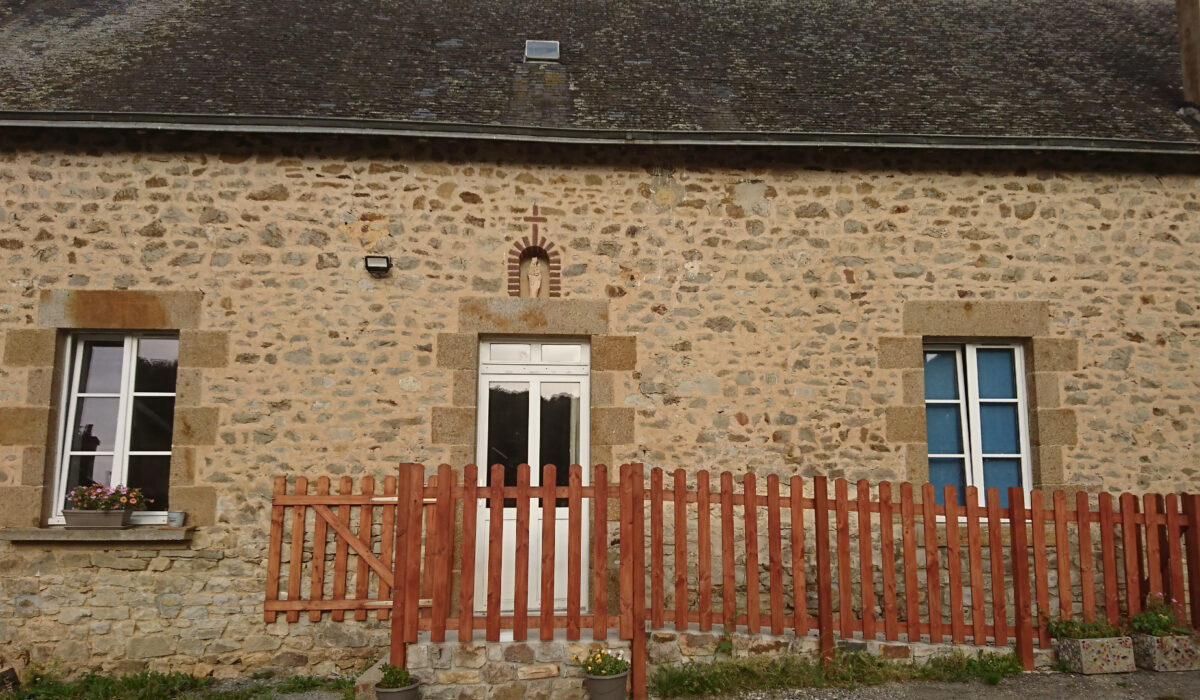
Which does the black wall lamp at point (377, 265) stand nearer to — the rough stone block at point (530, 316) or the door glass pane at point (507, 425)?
the rough stone block at point (530, 316)

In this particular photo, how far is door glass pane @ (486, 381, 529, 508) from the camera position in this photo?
6094 mm

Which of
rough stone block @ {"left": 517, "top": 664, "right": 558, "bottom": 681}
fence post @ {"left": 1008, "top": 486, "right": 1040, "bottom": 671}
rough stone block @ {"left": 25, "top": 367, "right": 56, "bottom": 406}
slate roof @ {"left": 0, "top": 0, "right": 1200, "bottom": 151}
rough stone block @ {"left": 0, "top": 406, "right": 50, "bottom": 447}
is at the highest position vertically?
slate roof @ {"left": 0, "top": 0, "right": 1200, "bottom": 151}

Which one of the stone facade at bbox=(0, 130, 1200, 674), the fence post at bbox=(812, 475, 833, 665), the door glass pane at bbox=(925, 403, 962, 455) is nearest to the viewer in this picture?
the fence post at bbox=(812, 475, 833, 665)

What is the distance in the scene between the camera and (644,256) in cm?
620

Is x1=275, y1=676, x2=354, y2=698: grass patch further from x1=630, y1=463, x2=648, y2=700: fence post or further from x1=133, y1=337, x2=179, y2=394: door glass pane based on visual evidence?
x1=133, y1=337, x2=179, y2=394: door glass pane

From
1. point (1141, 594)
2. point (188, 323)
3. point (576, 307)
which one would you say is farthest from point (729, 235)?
point (188, 323)

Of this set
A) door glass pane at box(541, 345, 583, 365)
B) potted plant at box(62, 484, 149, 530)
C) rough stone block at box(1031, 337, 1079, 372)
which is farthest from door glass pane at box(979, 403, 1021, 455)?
potted plant at box(62, 484, 149, 530)

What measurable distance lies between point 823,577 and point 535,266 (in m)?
2.99

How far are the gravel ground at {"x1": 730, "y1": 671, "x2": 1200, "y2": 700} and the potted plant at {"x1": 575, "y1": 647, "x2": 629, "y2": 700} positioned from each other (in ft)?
2.05

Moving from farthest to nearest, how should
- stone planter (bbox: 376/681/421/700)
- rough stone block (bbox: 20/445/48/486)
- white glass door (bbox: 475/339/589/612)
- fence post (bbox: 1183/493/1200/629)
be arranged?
white glass door (bbox: 475/339/589/612), rough stone block (bbox: 20/445/48/486), fence post (bbox: 1183/493/1200/629), stone planter (bbox: 376/681/421/700)

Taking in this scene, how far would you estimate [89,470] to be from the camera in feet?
19.1

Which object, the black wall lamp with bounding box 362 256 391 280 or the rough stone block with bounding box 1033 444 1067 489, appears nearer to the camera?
the black wall lamp with bounding box 362 256 391 280

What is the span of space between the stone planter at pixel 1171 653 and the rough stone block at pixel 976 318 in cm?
230

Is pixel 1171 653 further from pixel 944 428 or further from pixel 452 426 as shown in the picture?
pixel 452 426
